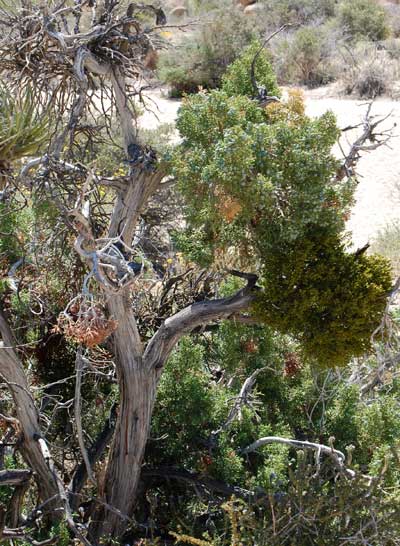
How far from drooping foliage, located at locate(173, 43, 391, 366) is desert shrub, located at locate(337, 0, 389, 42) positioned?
20.6m

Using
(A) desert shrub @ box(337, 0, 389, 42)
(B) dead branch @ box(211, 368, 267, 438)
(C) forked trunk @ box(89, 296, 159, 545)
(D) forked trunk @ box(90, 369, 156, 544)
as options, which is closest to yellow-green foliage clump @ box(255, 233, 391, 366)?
(C) forked trunk @ box(89, 296, 159, 545)

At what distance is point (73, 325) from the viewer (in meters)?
4.09

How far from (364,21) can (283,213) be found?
21.9m

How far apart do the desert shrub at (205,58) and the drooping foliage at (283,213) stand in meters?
16.9

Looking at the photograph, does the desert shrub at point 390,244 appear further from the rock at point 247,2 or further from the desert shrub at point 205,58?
the rock at point 247,2

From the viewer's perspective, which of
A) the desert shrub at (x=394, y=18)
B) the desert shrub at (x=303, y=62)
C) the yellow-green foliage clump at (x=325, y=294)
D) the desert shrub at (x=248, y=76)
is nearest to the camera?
the yellow-green foliage clump at (x=325, y=294)

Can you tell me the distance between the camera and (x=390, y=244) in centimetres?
1206

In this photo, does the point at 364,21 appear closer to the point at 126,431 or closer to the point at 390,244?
the point at 390,244

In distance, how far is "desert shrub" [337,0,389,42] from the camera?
23.9 metres

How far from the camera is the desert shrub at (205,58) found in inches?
836

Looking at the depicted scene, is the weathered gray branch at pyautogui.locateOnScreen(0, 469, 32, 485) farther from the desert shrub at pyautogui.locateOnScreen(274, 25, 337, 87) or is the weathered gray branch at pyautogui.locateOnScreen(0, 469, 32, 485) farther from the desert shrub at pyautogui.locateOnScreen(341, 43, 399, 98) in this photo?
the desert shrub at pyautogui.locateOnScreen(274, 25, 337, 87)

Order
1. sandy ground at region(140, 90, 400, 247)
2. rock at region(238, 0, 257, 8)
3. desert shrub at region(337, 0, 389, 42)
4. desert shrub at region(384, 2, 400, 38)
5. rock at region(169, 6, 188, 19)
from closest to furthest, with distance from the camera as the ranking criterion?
sandy ground at region(140, 90, 400, 247) < desert shrub at region(337, 0, 389, 42) < desert shrub at region(384, 2, 400, 38) < rock at region(238, 0, 257, 8) < rock at region(169, 6, 188, 19)

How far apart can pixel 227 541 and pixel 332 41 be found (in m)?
19.7

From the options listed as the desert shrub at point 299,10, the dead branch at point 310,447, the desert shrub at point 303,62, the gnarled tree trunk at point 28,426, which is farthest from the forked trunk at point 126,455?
the desert shrub at point 299,10
